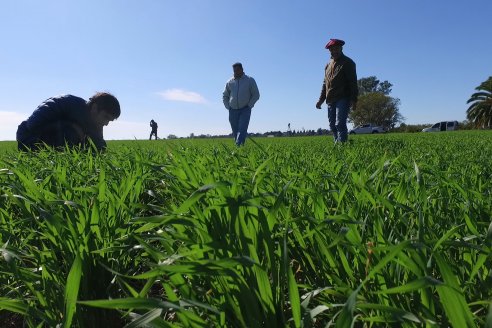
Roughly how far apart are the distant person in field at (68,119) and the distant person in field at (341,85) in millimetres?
4061

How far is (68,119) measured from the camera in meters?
5.58

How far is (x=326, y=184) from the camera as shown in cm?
189

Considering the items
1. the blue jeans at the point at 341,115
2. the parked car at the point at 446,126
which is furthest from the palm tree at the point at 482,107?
the blue jeans at the point at 341,115

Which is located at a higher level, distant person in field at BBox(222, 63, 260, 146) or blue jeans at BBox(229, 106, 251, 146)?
distant person in field at BBox(222, 63, 260, 146)

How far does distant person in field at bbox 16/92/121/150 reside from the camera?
534 cm

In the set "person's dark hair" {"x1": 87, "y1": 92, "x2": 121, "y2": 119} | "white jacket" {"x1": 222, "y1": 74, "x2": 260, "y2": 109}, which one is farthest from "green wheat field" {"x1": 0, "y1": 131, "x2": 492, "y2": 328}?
"white jacket" {"x1": 222, "y1": 74, "x2": 260, "y2": 109}

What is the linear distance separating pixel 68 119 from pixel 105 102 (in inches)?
22.3

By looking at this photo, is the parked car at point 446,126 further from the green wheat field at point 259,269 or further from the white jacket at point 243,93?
the green wheat field at point 259,269

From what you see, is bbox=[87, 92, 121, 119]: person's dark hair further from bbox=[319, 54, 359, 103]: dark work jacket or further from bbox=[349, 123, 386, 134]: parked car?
bbox=[349, 123, 386, 134]: parked car

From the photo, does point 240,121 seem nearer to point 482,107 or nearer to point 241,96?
point 241,96

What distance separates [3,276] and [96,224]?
0.32 metres

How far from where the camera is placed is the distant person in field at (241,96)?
28.5ft

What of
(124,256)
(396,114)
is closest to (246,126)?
(124,256)

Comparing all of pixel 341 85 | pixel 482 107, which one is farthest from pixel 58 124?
pixel 482 107
